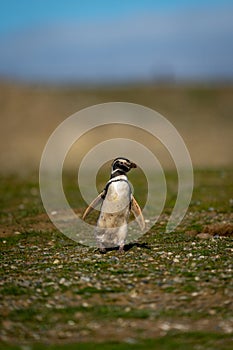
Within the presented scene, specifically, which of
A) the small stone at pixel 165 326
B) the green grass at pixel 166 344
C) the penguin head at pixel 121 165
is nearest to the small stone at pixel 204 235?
the penguin head at pixel 121 165

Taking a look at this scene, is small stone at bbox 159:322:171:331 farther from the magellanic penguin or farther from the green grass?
the magellanic penguin

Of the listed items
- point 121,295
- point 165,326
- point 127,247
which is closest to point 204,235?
point 127,247

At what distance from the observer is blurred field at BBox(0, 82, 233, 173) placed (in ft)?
191

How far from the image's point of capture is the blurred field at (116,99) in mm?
58156

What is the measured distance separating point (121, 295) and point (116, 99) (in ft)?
207

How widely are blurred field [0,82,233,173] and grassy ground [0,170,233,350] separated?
35302mm

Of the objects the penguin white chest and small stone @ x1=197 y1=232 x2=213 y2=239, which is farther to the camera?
small stone @ x1=197 y1=232 x2=213 y2=239

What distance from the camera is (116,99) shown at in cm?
7488

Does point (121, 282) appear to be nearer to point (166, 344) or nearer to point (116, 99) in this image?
point (166, 344)

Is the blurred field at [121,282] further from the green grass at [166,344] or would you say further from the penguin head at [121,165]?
the penguin head at [121,165]

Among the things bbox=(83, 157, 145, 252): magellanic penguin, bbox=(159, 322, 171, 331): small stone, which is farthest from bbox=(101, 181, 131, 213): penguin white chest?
bbox=(159, 322, 171, 331): small stone

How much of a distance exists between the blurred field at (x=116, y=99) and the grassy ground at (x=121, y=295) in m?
35.3

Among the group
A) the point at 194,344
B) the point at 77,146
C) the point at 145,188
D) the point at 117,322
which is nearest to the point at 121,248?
the point at 117,322

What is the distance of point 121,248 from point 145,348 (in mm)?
5673
